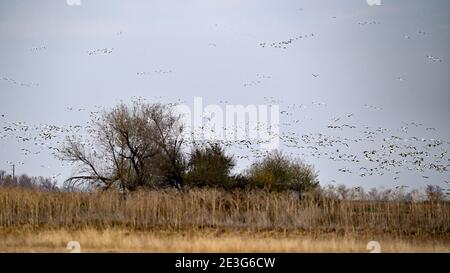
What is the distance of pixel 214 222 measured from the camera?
23609 millimetres

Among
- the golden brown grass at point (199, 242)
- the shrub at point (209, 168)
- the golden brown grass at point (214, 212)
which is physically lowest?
the golden brown grass at point (199, 242)

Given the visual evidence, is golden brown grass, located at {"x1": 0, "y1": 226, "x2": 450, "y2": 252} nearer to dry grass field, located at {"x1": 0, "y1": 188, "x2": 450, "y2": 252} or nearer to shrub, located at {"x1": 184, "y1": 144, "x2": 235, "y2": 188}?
dry grass field, located at {"x1": 0, "y1": 188, "x2": 450, "y2": 252}

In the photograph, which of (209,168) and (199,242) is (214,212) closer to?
(199,242)

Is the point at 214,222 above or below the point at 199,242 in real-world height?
above

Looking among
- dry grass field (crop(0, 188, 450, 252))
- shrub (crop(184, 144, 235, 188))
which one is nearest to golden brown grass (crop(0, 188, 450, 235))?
dry grass field (crop(0, 188, 450, 252))

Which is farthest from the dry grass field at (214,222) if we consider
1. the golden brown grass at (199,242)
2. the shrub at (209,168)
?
the shrub at (209,168)

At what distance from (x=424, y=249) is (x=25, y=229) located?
36.1 feet

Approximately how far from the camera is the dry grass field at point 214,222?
18.9 m

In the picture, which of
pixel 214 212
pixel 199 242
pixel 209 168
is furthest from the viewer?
pixel 209 168

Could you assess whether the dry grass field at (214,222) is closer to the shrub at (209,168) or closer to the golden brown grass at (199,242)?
the golden brown grass at (199,242)

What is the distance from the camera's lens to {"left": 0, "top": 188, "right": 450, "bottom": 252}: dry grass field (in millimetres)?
18906

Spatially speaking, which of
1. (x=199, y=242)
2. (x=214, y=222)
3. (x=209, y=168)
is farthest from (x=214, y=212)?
(x=209, y=168)
